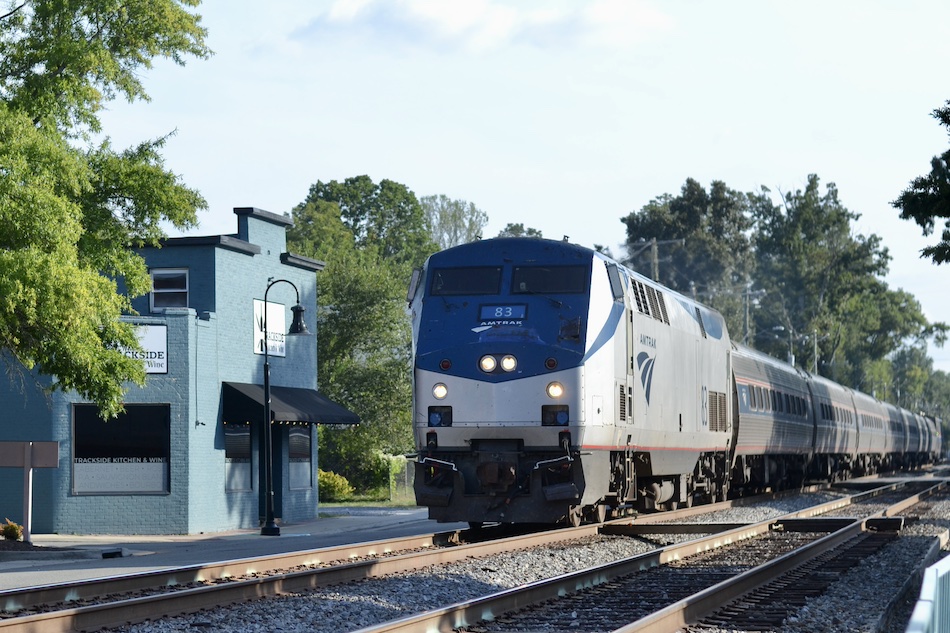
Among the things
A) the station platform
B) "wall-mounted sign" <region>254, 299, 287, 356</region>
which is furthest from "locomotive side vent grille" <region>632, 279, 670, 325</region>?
"wall-mounted sign" <region>254, 299, 287, 356</region>

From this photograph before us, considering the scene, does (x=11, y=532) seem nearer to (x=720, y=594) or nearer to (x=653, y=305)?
(x=653, y=305)

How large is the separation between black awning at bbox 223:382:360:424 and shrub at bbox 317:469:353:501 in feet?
36.7

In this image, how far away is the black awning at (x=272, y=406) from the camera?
1124 inches

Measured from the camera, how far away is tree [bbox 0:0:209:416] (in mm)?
19219

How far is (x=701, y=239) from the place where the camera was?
94.4 m

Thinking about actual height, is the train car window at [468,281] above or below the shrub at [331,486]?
above

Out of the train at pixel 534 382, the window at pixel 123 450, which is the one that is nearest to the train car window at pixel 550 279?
the train at pixel 534 382

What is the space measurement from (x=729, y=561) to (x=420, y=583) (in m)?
4.48

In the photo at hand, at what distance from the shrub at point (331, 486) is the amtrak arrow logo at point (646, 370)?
77.2ft

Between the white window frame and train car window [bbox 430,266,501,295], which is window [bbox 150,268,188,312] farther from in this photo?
train car window [bbox 430,266,501,295]

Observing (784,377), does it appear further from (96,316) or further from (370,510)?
(96,316)

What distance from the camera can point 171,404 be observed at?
27219 millimetres

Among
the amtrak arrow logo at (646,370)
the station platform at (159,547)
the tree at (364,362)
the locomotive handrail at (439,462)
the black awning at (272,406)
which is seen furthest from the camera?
the tree at (364,362)

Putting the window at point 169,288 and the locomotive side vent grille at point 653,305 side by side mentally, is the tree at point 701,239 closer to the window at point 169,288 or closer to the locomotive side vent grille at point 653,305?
the window at point 169,288
